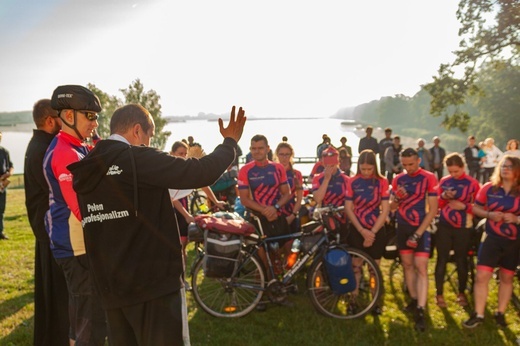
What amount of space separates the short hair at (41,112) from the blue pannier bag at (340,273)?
3.42 metres

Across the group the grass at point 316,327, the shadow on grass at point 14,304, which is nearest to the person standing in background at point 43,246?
the grass at point 316,327

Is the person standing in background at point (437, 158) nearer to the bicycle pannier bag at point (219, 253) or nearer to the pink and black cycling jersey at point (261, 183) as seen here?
the pink and black cycling jersey at point (261, 183)

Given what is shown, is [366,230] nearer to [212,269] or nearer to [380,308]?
[380,308]

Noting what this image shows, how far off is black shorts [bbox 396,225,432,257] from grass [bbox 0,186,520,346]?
0.85 metres

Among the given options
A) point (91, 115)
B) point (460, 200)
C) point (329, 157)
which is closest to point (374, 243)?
point (460, 200)

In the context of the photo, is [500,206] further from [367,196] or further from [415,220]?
[367,196]

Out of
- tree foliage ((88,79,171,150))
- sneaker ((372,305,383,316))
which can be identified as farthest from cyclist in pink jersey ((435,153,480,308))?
tree foliage ((88,79,171,150))

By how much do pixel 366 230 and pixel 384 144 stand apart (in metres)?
10.8

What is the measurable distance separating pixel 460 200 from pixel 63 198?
15.2 feet

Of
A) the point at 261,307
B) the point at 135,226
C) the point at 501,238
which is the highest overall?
the point at 135,226

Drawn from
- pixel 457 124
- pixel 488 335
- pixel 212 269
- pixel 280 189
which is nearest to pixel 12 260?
pixel 212 269

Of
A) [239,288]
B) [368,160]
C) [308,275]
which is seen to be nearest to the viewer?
[308,275]

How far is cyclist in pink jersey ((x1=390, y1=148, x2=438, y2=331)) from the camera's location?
189 inches

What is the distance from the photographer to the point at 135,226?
225 centimetres
